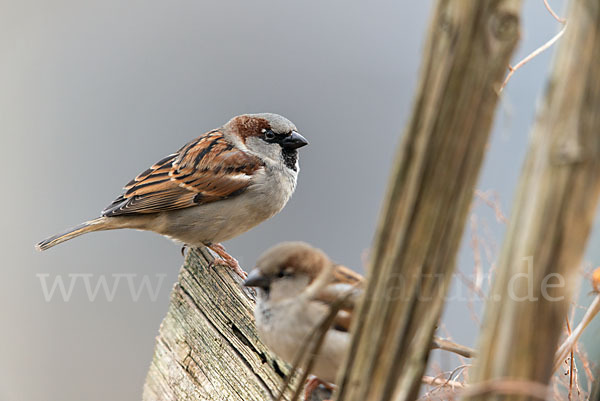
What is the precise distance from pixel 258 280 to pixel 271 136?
151cm

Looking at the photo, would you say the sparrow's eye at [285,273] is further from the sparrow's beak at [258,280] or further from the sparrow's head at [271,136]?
the sparrow's head at [271,136]

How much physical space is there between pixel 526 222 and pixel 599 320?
1.07 metres

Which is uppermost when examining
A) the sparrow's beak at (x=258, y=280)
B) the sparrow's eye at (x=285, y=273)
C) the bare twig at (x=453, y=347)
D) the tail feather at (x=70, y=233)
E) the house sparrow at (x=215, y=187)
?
the house sparrow at (x=215, y=187)

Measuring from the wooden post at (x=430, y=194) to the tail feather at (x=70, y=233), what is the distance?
231cm

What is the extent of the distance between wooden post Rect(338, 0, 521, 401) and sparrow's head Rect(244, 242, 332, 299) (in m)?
0.69

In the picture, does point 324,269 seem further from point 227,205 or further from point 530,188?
point 227,205

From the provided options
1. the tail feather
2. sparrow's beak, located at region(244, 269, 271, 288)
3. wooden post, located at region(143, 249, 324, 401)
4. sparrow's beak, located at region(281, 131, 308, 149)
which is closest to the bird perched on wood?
sparrow's beak, located at region(244, 269, 271, 288)

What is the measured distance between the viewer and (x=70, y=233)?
279cm

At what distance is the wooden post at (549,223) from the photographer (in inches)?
22.4

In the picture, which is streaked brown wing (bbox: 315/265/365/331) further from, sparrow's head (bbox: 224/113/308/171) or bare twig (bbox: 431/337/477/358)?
Answer: sparrow's head (bbox: 224/113/308/171)

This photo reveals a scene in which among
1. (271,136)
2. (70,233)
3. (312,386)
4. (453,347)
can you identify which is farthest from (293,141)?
(453,347)

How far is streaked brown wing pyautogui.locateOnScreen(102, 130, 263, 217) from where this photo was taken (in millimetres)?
2760

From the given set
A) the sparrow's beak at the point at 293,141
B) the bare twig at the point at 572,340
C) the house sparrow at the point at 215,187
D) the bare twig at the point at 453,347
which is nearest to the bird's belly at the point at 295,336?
the bare twig at the point at 453,347

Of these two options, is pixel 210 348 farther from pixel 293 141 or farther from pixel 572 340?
pixel 293 141
